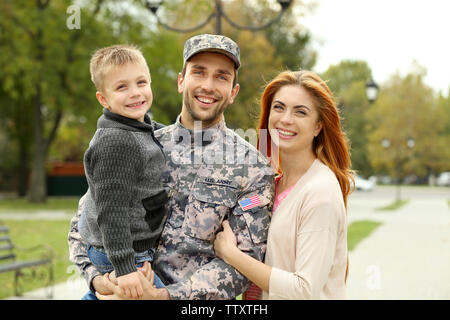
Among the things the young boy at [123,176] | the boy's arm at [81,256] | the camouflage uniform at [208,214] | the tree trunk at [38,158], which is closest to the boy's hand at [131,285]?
the young boy at [123,176]

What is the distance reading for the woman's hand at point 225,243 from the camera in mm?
2493

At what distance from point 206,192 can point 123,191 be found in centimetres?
47

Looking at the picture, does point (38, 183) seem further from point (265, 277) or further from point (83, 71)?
point (265, 277)

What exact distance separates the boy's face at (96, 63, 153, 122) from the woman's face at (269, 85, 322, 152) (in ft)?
2.39

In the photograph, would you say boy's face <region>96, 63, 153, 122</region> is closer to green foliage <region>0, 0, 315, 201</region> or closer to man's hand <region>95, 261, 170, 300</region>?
man's hand <region>95, 261, 170, 300</region>

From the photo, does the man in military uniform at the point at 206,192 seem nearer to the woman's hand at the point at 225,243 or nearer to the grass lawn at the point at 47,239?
the woman's hand at the point at 225,243

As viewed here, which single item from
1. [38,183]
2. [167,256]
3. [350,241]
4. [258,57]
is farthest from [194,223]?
[258,57]

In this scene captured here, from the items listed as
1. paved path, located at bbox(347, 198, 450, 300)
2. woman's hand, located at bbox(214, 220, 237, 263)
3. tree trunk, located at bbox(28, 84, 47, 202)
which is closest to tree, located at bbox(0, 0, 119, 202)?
tree trunk, located at bbox(28, 84, 47, 202)

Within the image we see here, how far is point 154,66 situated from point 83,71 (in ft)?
10.3

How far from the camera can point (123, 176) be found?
240 centimetres

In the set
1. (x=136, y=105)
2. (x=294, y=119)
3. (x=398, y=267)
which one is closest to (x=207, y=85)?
(x=136, y=105)

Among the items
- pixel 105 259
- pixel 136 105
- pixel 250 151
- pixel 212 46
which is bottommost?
pixel 105 259

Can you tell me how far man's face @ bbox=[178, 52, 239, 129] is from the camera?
2746 mm

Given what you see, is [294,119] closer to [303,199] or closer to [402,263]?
[303,199]
